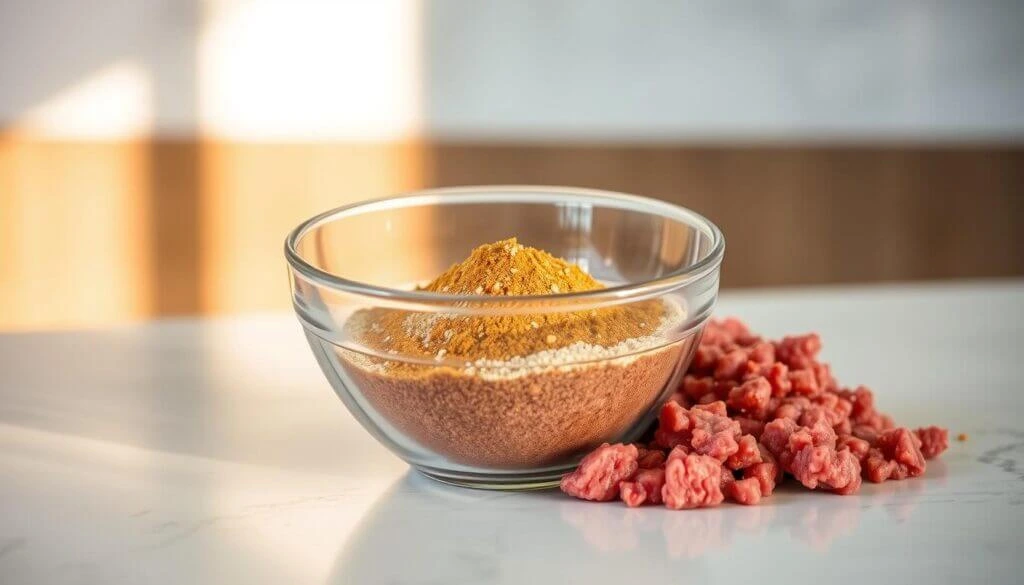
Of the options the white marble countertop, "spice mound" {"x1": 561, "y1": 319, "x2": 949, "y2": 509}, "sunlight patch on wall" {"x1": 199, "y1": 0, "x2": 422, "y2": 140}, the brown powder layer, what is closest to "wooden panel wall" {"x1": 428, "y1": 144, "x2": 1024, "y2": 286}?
"sunlight patch on wall" {"x1": 199, "y1": 0, "x2": 422, "y2": 140}

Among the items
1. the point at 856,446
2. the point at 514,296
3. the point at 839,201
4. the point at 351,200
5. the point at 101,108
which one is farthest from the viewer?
the point at 839,201

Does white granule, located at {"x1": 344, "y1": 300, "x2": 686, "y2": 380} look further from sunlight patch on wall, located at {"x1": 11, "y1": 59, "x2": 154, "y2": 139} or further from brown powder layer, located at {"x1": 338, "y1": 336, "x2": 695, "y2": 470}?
sunlight patch on wall, located at {"x1": 11, "y1": 59, "x2": 154, "y2": 139}

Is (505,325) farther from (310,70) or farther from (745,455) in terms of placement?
(310,70)

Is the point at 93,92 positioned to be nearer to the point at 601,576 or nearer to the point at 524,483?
the point at 524,483

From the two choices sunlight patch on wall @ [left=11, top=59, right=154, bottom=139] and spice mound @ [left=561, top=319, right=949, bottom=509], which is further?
sunlight patch on wall @ [left=11, top=59, right=154, bottom=139]

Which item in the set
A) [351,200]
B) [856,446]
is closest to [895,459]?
[856,446]

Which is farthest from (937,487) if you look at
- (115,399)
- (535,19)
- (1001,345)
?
(535,19)

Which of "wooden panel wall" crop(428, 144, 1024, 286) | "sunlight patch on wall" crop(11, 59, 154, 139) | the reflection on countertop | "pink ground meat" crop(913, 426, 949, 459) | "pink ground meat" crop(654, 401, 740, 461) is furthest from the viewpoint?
"wooden panel wall" crop(428, 144, 1024, 286)

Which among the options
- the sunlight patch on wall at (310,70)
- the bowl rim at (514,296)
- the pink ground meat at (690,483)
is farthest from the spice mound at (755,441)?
the sunlight patch on wall at (310,70)
